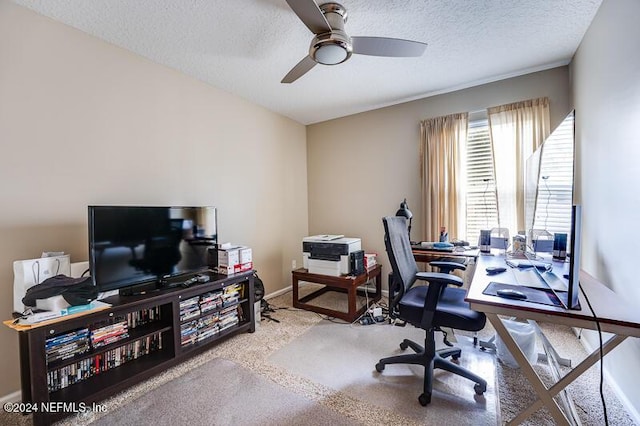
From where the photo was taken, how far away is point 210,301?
2.30m

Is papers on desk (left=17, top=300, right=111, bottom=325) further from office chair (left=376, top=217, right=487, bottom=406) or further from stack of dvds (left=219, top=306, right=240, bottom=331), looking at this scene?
office chair (left=376, top=217, right=487, bottom=406)

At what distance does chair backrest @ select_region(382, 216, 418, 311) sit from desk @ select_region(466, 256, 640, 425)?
1.66 feet

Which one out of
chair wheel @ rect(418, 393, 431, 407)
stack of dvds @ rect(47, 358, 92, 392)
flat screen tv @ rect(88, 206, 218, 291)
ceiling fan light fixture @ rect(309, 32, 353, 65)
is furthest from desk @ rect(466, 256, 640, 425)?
stack of dvds @ rect(47, 358, 92, 392)

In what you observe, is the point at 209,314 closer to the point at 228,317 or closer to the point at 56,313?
the point at 228,317

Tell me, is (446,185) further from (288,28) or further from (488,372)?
(288,28)

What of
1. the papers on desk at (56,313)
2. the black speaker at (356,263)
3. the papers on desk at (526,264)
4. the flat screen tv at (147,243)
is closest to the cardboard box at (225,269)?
the flat screen tv at (147,243)

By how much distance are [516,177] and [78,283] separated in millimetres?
3778

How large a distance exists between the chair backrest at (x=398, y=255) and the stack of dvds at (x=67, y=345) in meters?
2.05

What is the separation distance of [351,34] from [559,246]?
85.2 inches

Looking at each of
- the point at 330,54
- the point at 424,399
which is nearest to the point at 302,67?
the point at 330,54

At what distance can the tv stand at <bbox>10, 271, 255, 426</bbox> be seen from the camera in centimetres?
144

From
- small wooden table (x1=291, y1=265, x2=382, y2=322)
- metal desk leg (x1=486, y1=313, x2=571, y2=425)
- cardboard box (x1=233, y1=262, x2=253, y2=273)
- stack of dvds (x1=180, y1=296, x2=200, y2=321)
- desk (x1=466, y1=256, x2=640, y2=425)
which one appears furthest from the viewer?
small wooden table (x1=291, y1=265, x2=382, y2=322)

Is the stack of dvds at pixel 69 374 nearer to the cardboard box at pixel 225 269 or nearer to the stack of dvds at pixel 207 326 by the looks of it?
the stack of dvds at pixel 207 326

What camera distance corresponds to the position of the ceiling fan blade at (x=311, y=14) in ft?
4.56
